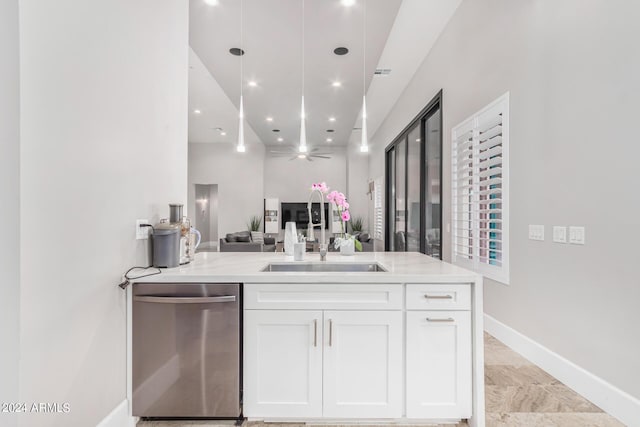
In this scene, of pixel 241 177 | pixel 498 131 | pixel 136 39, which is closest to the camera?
pixel 136 39

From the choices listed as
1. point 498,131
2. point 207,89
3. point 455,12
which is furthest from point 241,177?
point 498,131

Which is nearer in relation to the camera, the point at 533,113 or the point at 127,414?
the point at 127,414

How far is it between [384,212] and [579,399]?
6.05 m

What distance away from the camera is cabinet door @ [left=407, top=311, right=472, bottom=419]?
171cm

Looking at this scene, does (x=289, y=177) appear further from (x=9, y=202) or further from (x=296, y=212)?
(x=9, y=202)

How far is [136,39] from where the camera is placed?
1.85 m

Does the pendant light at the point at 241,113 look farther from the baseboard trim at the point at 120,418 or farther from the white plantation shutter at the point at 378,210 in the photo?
the white plantation shutter at the point at 378,210

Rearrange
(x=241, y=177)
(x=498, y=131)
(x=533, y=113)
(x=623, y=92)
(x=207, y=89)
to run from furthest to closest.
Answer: (x=241, y=177) < (x=207, y=89) < (x=498, y=131) < (x=533, y=113) < (x=623, y=92)

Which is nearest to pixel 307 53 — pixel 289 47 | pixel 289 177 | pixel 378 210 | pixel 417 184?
pixel 289 47

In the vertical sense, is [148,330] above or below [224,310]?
below

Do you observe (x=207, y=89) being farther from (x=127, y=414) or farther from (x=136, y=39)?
(x=127, y=414)

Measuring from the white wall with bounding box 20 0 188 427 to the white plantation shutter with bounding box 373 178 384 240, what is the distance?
21.5 ft

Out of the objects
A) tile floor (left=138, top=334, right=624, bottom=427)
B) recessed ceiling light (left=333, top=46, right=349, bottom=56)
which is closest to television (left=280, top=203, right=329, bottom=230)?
recessed ceiling light (left=333, top=46, right=349, bottom=56)

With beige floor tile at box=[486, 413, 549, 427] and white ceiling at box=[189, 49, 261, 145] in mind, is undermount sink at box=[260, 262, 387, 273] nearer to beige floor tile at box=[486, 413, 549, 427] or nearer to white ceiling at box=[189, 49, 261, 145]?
beige floor tile at box=[486, 413, 549, 427]
